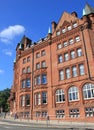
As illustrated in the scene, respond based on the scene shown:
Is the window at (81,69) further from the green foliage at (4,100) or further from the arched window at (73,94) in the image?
the green foliage at (4,100)

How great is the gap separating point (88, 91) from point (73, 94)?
3.50 meters

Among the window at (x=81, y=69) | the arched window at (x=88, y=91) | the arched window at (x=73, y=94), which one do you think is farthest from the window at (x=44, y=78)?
the arched window at (x=88, y=91)

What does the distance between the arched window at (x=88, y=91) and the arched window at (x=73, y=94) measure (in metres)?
1.84

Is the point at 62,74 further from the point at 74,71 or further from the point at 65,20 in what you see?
the point at 65,20

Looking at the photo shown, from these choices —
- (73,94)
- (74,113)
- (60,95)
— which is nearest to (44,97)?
(60,95)

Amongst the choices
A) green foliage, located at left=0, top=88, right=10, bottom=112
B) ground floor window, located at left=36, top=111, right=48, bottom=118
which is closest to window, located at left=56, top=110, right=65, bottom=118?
ground floor window, located at left=36, top=111, right=48, bottom=118

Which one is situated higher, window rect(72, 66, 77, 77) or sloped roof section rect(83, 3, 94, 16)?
sloped roof section rect(83, 3, 94, 16)

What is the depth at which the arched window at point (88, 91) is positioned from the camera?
34.6 meters

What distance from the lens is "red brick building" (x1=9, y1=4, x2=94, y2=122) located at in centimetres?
3597

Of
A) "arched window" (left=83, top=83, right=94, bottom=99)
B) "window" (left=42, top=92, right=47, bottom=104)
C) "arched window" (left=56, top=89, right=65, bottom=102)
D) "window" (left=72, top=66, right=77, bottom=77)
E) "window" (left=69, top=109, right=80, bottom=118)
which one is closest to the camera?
"arched window" (left=83, top=83, right=94, bottom=99)

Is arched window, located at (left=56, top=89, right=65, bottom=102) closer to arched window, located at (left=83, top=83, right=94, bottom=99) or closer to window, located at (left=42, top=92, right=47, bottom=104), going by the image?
window, located at (left=42, top=92, right=47, bottom=104)

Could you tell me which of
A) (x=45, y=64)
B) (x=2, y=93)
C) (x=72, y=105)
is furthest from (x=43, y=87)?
(x=2, y=93)

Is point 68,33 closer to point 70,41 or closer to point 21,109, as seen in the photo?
point 70,41

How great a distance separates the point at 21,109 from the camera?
4553 cm
